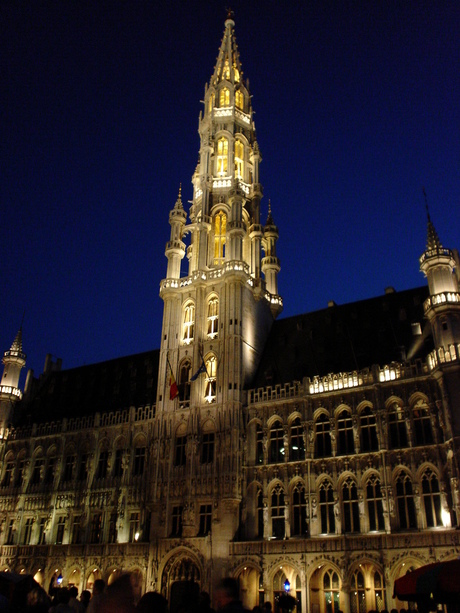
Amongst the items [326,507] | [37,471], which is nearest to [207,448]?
[326,507]

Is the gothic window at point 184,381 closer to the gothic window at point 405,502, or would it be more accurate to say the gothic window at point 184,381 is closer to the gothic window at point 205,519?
the gothic window at point 205,519

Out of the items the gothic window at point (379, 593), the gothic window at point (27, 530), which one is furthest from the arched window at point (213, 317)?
the gothic window at point (27, 530)

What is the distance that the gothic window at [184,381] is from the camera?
4340 centimetres

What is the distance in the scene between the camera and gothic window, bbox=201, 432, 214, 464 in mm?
40250

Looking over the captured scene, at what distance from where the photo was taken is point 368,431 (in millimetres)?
36062

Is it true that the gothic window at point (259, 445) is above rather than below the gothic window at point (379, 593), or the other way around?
above

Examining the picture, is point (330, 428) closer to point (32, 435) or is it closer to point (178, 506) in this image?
point (178, 506)

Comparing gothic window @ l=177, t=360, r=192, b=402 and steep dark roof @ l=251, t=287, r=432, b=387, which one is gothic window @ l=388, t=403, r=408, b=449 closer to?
steep dark roof @ l=251, t=287, r=432, b=387

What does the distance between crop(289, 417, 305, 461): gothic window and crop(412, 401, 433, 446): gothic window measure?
24.1ft

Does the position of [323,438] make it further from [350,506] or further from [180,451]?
[180,451]

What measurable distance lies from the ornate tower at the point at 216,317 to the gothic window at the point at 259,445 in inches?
48.7

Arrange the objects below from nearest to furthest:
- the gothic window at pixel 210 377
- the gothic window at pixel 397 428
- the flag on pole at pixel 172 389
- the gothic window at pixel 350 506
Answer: the gothic window at pixel 350 506, the gothic window at pixel 397 428, the flag on pole at pixel 172 389, the gothic window at pixel 210 377

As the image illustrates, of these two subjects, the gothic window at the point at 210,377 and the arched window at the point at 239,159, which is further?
the arched window at the point at 239,159

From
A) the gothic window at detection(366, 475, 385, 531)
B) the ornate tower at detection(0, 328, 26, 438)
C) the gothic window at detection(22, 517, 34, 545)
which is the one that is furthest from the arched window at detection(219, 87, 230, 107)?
the gothic window at detection(22, 517, 34, 545)
